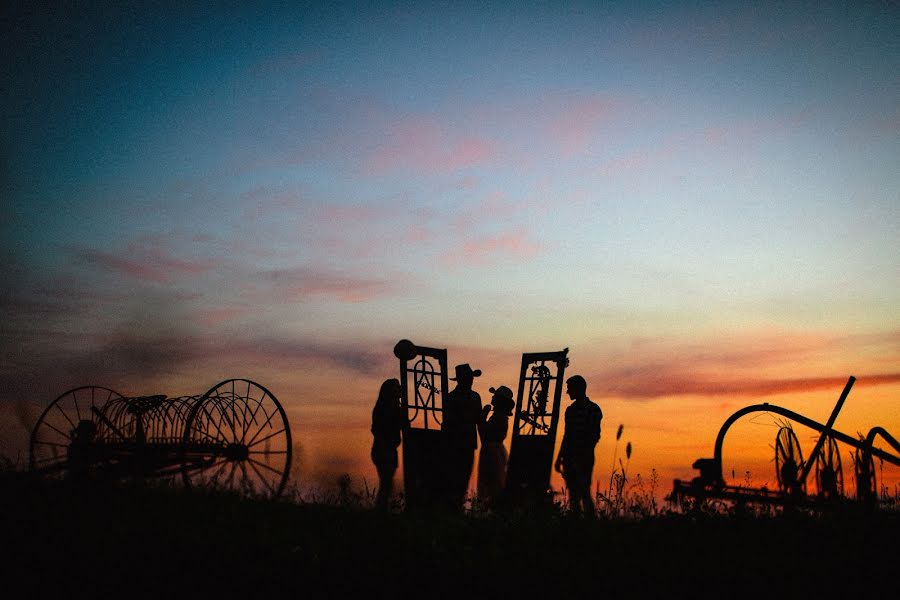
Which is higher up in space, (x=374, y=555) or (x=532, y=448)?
(x=532, y=448)

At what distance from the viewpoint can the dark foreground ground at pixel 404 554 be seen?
26.0 feet

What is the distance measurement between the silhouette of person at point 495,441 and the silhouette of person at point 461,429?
0.44 m

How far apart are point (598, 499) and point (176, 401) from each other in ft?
27.7

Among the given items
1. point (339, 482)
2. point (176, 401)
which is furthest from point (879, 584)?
point (176, 401)

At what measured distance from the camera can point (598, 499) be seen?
12359 millimetres

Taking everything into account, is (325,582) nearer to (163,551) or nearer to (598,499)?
(163,551)

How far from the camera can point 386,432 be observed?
14.4 m

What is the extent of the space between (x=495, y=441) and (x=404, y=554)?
738 cm

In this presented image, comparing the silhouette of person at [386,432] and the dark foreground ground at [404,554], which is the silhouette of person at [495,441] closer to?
the silhouette of person at [386,432]

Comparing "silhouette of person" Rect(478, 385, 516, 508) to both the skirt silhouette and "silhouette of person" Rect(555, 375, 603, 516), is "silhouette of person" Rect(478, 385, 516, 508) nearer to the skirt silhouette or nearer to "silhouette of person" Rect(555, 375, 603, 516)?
the skirt silhouette

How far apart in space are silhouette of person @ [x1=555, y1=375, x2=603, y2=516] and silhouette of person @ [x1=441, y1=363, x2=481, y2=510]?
1772mm

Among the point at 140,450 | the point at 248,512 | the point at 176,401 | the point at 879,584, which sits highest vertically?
the point at 176,401

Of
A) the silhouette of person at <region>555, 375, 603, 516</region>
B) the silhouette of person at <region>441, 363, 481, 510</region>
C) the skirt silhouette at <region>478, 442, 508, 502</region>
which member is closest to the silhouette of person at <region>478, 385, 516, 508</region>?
the skirt silhouette at <region>478, 442, 508, 502</region>

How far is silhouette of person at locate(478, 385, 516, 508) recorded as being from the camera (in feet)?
51.6
